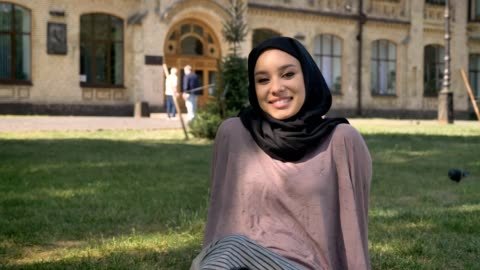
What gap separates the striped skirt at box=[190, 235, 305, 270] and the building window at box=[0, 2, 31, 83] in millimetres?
22678

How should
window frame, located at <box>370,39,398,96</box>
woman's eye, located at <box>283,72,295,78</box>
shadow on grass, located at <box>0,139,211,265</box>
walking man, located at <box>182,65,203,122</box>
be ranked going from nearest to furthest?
woman's eye, located at <box>283,72,295,78</box> < shadow on grass, located at <box>0,139,211,265</box> < walking man, located at <box>182,65,203,122</box> < window frame, located at <box>370,39,398,96</box>

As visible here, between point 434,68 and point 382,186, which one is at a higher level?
point 434,68

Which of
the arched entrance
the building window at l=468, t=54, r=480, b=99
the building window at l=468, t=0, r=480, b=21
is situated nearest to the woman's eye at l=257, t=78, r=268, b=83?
the arched entrance

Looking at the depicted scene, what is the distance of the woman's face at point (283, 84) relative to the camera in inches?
107

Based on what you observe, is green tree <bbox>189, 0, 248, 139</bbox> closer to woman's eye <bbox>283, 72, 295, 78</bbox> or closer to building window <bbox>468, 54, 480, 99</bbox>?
woman's eye <bbox>283, 72, 295, 78</bbox>

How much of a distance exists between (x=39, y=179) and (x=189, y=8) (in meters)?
19.3

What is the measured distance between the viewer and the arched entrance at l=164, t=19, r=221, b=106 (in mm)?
26969

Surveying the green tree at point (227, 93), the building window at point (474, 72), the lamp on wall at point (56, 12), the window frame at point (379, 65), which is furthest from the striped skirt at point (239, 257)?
the building window at point (474, 72)

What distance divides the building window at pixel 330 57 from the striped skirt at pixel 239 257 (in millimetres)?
28785

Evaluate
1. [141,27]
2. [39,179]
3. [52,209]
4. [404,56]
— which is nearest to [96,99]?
[141,27]

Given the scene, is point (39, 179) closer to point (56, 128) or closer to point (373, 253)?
point (373, 253)

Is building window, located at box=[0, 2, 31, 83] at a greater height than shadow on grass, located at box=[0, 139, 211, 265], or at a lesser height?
greater

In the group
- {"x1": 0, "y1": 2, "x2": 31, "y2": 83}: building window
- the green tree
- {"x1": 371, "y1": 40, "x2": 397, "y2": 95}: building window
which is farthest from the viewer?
{"x1": 371, "y1": 40, "x2": 397, "y2": 95}: building window

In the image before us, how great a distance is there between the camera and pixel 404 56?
33344 millimetres
